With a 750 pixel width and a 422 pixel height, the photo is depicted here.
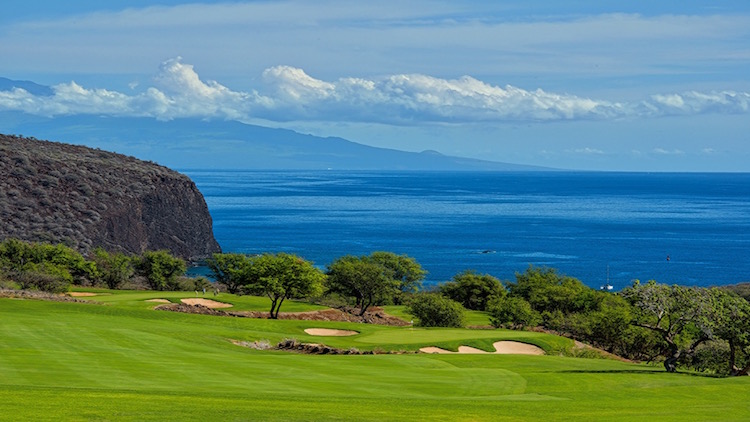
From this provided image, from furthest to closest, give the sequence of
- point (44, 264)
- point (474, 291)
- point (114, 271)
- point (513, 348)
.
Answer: point (114, 271), point (474, 291), point (44, 264), point (513, 348)

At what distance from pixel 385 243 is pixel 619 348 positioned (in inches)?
4071

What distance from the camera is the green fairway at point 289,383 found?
17.3 meters

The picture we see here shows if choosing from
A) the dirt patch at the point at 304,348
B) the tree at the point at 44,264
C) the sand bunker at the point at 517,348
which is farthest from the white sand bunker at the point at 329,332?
the tree at the point at 44,264

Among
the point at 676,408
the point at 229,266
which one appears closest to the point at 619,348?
the point at 676,408

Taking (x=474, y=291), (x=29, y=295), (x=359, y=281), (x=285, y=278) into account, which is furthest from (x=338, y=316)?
(x=29, y=295)

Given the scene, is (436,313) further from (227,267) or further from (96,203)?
(96,203)

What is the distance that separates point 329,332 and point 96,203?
81.2 meters

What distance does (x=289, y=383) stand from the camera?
881 inches

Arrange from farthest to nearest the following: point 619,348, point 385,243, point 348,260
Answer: point 385,243
point 348,260
point 619,348

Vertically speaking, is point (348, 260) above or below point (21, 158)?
below

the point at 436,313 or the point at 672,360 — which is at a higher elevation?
the point at 672,360

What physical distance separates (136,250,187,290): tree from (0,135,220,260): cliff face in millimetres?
34772

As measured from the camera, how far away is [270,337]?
37.3 metres

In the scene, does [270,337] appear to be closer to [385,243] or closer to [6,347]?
[6,347]
